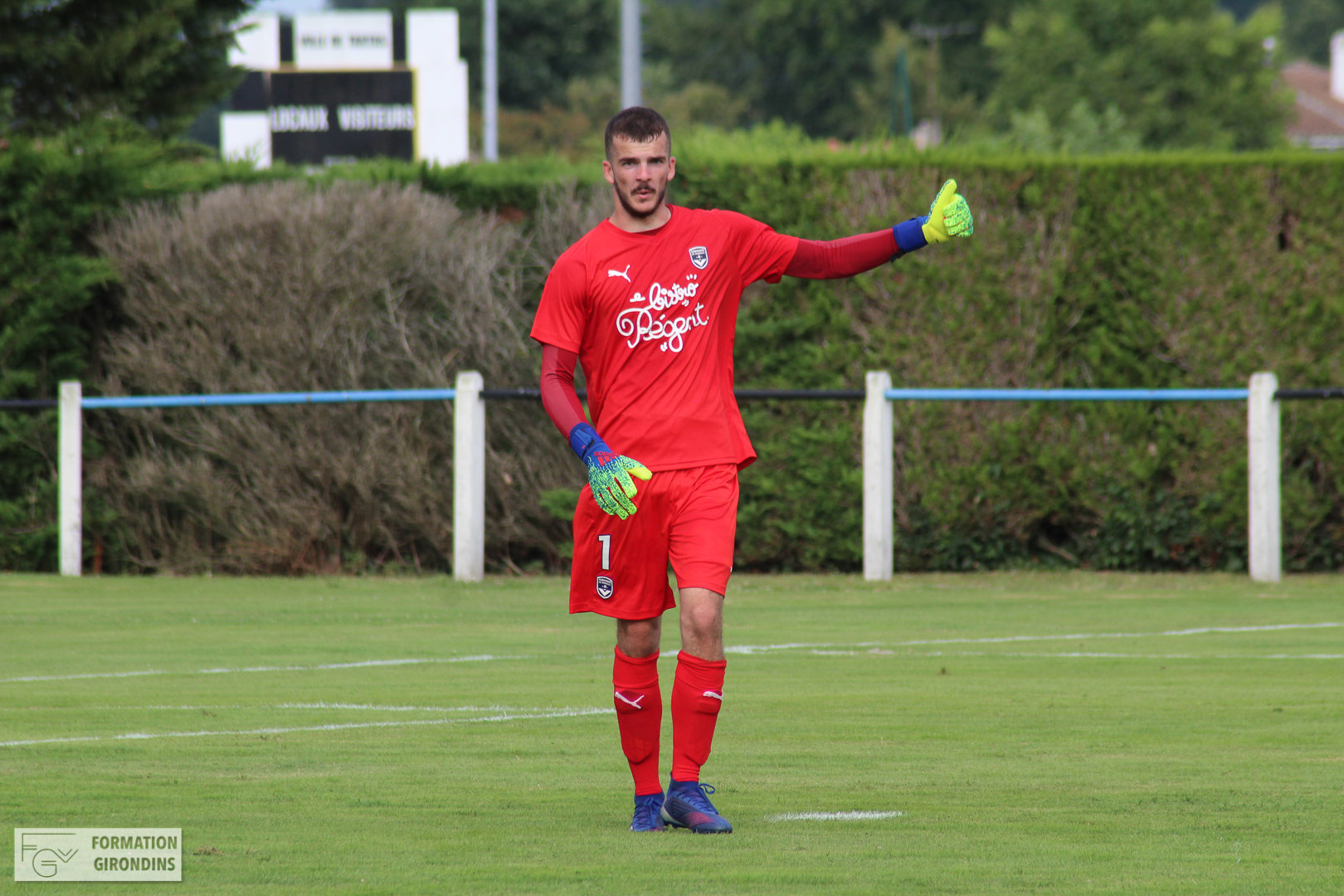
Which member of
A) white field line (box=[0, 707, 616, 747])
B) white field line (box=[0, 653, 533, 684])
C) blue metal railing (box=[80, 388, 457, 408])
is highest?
blue metal railing (box=[80, 388, 457, 408])

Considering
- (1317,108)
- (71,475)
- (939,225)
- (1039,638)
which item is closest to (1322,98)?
(1317,108)

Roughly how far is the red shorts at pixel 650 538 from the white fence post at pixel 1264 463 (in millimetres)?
8332

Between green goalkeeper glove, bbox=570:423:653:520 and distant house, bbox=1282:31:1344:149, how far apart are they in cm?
6969

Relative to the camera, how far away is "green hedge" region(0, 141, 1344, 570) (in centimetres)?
1412

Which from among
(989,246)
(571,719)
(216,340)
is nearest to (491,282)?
(216,340)

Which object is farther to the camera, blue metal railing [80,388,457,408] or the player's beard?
blue metal railing [80,388,457,408]

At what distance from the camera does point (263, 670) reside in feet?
29.5

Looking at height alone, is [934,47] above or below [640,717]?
above

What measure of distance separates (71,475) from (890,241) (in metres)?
9.85

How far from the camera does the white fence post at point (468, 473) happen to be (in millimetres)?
13391

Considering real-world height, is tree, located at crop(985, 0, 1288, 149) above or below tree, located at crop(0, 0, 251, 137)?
above

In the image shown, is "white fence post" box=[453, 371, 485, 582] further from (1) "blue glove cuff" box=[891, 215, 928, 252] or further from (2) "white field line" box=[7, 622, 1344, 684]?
(1) "blue glove cuff" box=[891, 215, 928, 252]

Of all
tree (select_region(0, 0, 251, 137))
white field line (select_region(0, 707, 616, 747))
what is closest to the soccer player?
white field line (select_region(0, 707, 616, 747))

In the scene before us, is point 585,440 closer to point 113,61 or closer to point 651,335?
point 651,335
